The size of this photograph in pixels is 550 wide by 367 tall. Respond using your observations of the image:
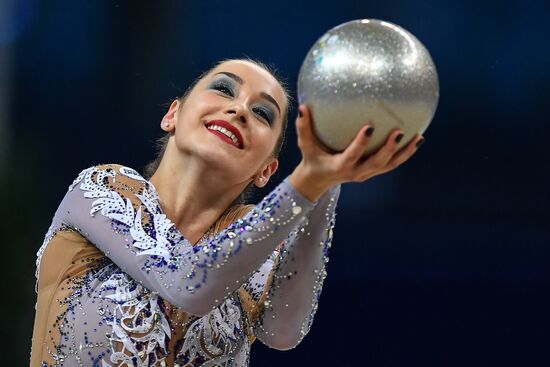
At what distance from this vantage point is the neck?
136cm

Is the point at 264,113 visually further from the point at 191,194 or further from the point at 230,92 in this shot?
the point at 191,194

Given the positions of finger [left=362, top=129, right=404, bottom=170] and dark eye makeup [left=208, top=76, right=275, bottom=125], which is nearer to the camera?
finger [left=362, top=129, right=404, bottom=170]

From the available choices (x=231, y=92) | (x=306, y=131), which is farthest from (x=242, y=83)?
(x=306, y=131)

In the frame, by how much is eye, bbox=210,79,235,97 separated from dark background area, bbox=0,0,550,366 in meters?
0.80

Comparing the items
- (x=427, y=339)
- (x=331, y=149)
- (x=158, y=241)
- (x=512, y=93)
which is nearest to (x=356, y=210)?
(x=427, y=339)

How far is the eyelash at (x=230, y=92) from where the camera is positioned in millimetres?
1379

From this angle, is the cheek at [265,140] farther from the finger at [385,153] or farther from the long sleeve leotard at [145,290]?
the finger at [385,153]

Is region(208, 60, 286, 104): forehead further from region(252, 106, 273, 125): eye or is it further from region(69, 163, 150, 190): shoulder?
region(69, 163, 150, 190): shoulder

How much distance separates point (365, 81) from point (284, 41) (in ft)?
4.31

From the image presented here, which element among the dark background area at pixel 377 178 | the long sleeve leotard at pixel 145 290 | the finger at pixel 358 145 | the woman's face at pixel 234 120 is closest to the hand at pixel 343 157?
the finger at pixel 358 145

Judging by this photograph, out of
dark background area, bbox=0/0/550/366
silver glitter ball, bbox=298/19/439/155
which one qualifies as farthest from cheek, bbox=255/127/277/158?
dark background area, bbox=0/0/550/366

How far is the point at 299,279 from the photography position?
123 centimetres

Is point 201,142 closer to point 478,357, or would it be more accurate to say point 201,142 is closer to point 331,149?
point 331,149

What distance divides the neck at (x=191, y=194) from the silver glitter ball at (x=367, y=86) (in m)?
0.41
